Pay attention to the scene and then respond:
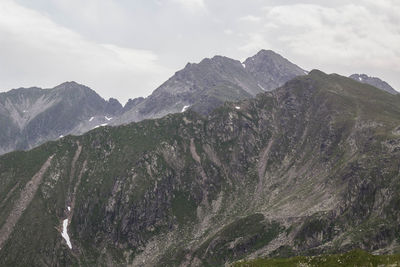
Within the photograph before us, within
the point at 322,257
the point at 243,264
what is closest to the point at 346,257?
the point at 322,257

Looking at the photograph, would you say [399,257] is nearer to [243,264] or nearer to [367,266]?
[367,266]

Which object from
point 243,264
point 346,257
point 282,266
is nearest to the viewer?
point 346,257

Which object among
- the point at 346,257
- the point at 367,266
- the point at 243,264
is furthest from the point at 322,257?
the point at 243,264

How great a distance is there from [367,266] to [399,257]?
31.2 ft

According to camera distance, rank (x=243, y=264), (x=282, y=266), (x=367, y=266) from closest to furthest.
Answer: (x=367, y=266)
(x=282, y=266)
(x=243, y=264)

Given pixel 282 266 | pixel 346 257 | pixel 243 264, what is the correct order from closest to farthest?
pixel 346 257 → pixel 282 266 → pixel 243 264

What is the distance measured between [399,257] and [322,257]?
1875 cm

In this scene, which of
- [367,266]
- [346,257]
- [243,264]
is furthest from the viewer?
[243,264]

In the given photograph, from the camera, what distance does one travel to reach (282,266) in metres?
108

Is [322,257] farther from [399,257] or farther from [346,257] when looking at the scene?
[399,257]

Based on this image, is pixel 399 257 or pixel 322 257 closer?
pixel 399 257

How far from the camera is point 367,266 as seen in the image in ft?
302

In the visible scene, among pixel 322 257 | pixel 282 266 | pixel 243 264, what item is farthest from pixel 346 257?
pixel 243 264

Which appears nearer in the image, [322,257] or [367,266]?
[367,266]
